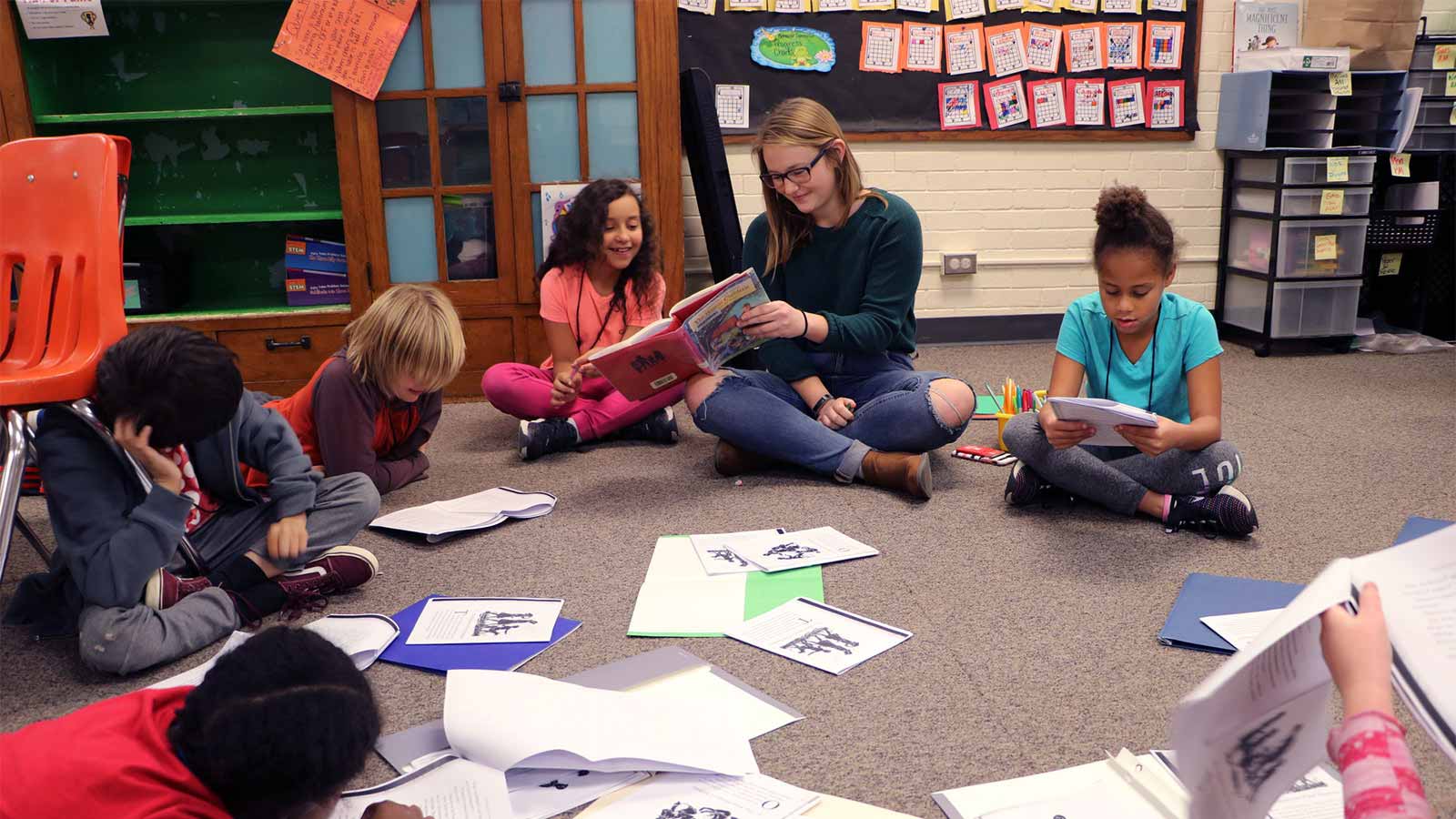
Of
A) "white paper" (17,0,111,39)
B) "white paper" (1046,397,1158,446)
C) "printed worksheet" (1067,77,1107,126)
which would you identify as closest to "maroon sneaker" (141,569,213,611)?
"white paper" (1046,397,1158,446)

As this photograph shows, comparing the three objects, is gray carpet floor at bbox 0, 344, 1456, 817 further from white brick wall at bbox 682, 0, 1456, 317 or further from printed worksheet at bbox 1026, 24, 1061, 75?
printed worksheet at bbox 1026, 24, 1061, 75

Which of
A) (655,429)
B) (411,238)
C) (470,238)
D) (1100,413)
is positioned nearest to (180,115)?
(411,238)

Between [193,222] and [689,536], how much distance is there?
2143 mm

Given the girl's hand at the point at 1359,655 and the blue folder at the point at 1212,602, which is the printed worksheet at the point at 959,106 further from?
the girl's hand at the point at 1359,655

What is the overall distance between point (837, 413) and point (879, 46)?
6.18ft

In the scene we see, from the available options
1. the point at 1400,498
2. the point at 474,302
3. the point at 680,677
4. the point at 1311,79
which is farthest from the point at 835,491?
the point at 1311,79

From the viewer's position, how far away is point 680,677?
141 cm

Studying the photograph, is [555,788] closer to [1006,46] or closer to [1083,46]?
[1006,46]

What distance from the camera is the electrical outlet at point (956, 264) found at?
13.0 ft

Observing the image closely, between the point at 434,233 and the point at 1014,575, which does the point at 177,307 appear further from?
the point at 1014,575

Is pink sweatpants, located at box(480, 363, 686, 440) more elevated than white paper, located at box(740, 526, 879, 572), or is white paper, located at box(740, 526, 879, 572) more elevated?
pink sweatpants, located at box(480, 363, 686, 440)

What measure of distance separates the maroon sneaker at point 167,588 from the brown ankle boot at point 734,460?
109 cm

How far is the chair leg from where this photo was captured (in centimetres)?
150

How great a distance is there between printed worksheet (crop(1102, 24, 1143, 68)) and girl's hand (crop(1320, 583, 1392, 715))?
3.61 meters
